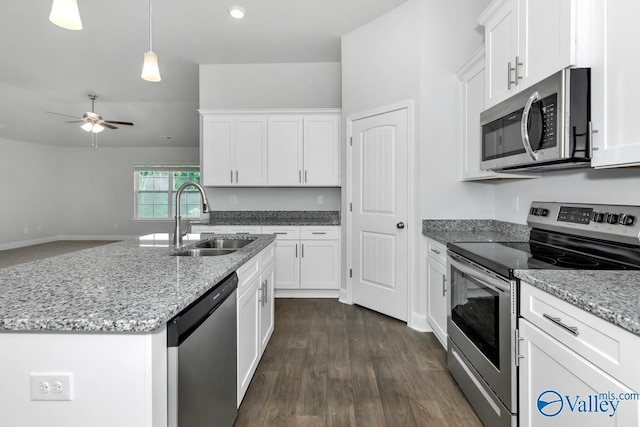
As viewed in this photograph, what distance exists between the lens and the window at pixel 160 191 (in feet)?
28.6

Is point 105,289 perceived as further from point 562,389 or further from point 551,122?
point 551,122

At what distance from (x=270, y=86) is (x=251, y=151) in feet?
3.23

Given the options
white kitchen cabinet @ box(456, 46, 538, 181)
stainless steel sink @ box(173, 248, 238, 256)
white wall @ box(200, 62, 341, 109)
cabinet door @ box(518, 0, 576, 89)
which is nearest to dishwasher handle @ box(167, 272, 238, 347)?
stainless steel sink @ box(173, 248, 238, 256)

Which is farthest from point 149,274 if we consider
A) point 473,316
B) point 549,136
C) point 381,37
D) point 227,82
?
point 227,82

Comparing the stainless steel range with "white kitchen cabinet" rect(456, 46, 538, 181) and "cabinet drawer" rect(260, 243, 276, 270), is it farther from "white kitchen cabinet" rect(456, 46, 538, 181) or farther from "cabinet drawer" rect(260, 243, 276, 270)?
"cabinet drawer" rect(260, 243, 276, 270)

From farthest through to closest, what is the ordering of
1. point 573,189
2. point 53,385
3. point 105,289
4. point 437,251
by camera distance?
point 437,251, point 573,189, point 105,289, point 53,385

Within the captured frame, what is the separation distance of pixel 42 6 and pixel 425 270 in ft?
14.3

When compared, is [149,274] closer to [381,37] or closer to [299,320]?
[299,320]

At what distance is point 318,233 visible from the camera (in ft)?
13.1

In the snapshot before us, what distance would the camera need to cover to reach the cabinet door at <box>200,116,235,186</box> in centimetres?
429

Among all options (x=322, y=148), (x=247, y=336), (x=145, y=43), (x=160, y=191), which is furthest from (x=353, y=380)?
(x=160, y=191)

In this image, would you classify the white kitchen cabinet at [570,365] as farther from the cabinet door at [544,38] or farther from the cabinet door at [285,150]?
the cabinet door at [285,150]

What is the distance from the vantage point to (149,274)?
1.36 m

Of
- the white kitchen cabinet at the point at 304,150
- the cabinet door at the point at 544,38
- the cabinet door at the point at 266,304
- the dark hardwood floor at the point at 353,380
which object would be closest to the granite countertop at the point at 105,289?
the cabinet door at the point at 266,304
